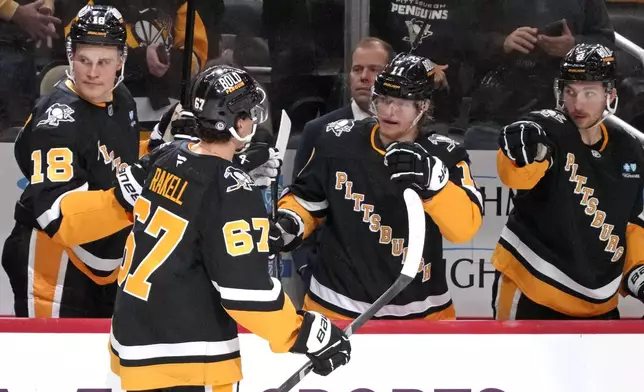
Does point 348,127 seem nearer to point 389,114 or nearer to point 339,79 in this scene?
point 389,114

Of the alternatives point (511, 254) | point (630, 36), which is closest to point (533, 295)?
point (511, 254)

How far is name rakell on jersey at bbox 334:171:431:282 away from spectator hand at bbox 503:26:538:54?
4.96 feet

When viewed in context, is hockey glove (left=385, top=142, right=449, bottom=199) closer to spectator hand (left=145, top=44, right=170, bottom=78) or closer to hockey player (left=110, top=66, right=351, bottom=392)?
hockey player (left=110, top=66, right=351, bottom=392)

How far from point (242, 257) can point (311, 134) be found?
1.60m

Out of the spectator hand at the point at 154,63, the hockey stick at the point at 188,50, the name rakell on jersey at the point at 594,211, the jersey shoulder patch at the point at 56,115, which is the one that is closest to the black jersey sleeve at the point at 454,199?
the name rakell on jersey at the point at 594,211

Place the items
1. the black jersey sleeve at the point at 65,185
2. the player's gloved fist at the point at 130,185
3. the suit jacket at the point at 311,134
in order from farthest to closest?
the suit jacket at the point at 311,134 → the black jersey sleeve at the point at 65,185 → the player's gloved fist at the point at 130,185

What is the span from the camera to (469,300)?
483 centimetres

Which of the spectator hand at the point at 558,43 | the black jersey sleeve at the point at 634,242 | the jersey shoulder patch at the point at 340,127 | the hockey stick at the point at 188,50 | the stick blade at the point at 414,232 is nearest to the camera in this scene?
the stick blade at the point at 414,232

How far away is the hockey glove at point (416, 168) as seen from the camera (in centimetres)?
318

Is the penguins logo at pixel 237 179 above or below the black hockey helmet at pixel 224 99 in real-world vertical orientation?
below

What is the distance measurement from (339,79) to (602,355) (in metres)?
1.77

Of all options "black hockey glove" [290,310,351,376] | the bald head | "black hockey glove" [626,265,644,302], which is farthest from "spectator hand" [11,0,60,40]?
"black hockey glove" [626,265,644,302]

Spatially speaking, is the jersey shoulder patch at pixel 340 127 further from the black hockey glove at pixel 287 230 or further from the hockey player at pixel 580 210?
the hockey player at pixel 580 210

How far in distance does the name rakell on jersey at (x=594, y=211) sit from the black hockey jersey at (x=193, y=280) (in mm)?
1293
